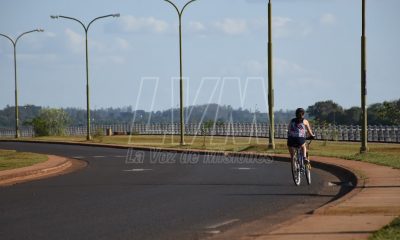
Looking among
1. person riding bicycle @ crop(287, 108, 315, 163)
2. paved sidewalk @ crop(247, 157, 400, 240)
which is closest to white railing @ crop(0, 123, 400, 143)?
person riding bicycle @ crop(287, 108, 315, 163)

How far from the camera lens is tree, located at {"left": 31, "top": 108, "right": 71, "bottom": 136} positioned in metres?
102

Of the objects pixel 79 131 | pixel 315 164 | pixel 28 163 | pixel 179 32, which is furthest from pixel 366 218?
pixel 79 131

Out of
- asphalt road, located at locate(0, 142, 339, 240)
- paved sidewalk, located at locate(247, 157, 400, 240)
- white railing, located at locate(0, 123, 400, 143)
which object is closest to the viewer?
paved sidewalk, located at locate(247, 157, 400, 240)

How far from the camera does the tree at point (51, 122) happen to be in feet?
334

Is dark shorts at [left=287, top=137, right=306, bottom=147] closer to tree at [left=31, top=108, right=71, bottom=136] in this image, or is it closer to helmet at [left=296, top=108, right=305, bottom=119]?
helmet at [left=296, top=108, right=305, bottom=119]

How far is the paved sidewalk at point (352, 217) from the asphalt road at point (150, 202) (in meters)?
0.75

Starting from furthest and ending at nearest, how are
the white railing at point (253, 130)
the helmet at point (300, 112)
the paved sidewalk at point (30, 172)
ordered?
the white railing at point (253, 130), the paved sidewalk at point (30, 172), the helmet at point (300, 112)

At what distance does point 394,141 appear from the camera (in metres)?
59.7

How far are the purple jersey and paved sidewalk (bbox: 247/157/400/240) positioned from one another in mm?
1786

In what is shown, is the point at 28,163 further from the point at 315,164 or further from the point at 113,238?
the point at 113,238

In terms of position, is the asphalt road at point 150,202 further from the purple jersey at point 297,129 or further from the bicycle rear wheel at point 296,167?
the purple jersey at point 297,129

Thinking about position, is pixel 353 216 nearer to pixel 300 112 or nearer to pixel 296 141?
pixel 300 112

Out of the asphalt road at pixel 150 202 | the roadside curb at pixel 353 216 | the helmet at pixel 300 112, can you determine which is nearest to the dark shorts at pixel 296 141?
the helmet at pixel 300 112

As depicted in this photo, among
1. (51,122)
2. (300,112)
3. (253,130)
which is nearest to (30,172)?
(300,112)
